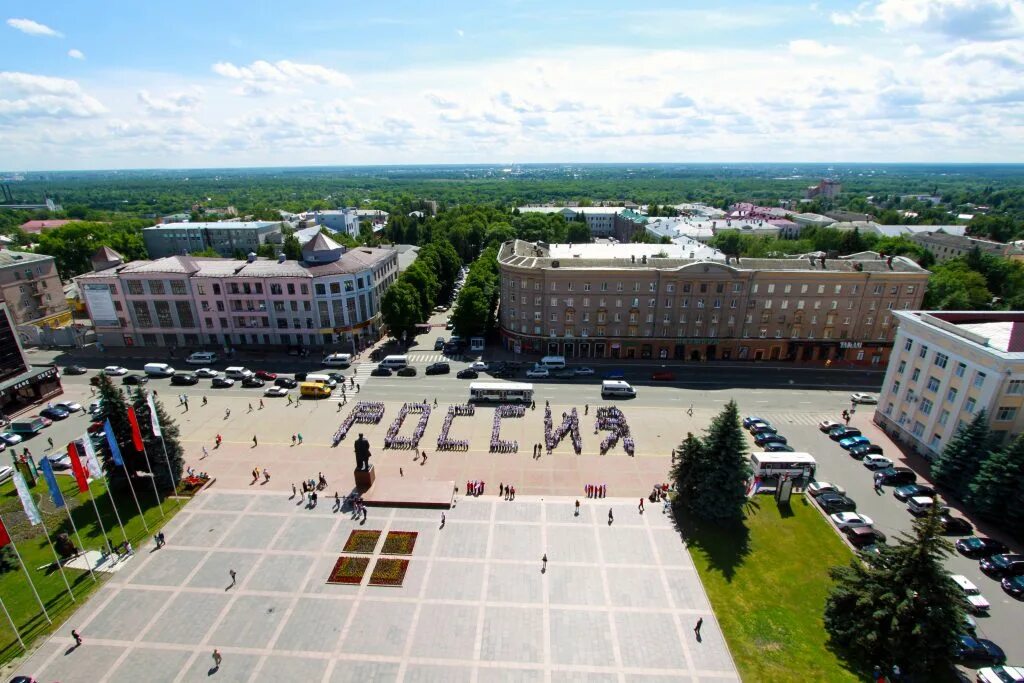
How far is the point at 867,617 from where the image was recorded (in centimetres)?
3038

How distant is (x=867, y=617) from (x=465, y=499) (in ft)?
97.1

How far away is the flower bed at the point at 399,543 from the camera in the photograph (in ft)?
129

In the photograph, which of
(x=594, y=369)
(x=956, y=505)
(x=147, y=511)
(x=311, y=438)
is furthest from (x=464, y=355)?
(x=956, y=505)

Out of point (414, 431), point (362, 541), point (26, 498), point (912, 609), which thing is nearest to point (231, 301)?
point (414, 431)

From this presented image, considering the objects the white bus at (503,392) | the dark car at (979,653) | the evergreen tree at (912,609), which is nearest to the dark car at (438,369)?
the white bus at (503,392)

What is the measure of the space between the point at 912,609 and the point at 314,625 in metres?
35.7

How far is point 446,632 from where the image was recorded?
107 feet

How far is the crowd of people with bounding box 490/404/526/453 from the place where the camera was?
5384 cm

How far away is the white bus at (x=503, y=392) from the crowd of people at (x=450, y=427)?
2347 mm

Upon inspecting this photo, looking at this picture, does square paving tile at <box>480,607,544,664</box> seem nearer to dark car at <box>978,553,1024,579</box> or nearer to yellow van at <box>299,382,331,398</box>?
dark car at <box>978,553,1024,579</box>

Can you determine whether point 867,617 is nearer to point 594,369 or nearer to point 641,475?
point 641,475

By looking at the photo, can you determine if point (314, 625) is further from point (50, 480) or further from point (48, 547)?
point (48, 547)

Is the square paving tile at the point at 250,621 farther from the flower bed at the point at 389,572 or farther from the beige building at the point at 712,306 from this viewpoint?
the beige building at the point at 712,306

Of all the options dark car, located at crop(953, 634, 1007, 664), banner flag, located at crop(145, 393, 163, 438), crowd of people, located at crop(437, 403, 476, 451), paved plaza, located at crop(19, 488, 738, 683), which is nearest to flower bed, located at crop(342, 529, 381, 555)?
paved plaza, located at crop(19, 488, 738, 683)
